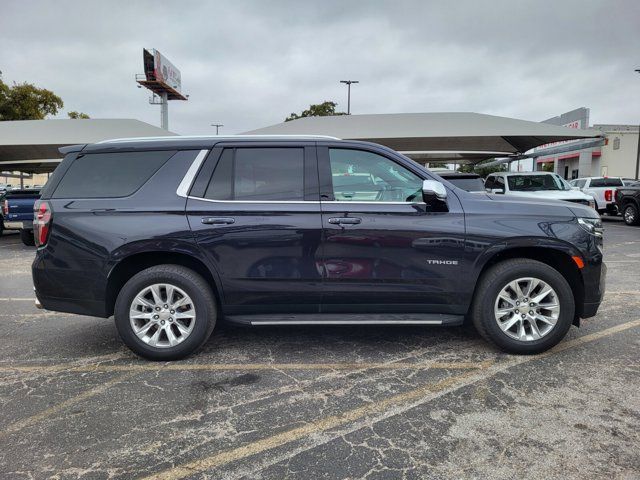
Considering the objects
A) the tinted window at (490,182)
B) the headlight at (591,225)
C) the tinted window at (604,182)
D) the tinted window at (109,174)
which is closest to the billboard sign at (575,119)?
the tinted window at (604,182)

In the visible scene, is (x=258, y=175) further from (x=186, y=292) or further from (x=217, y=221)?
(x=186, y=292)

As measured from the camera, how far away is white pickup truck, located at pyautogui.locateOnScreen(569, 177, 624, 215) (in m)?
19.4

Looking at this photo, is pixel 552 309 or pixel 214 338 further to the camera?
pixel 214 338

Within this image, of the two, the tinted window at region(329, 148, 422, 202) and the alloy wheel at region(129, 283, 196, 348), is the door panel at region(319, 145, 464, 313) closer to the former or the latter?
the tinted window at region(329, 148, 422, 202)

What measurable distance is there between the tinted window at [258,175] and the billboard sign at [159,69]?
52.6m

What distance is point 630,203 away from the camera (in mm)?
16703

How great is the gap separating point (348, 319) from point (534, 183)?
10.9 m

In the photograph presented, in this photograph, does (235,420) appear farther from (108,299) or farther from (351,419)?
(108,299)

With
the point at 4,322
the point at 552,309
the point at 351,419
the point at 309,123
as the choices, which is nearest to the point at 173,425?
the point at 351,419

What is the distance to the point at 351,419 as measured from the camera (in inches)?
119

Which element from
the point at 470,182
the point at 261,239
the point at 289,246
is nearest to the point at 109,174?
the point at 261,239

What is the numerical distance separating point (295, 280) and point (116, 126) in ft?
46.8

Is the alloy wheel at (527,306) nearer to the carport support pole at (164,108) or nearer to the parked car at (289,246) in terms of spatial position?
the parked car at (289,246)

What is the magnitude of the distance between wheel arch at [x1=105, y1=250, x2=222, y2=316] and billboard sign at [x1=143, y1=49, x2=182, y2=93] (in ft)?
173
